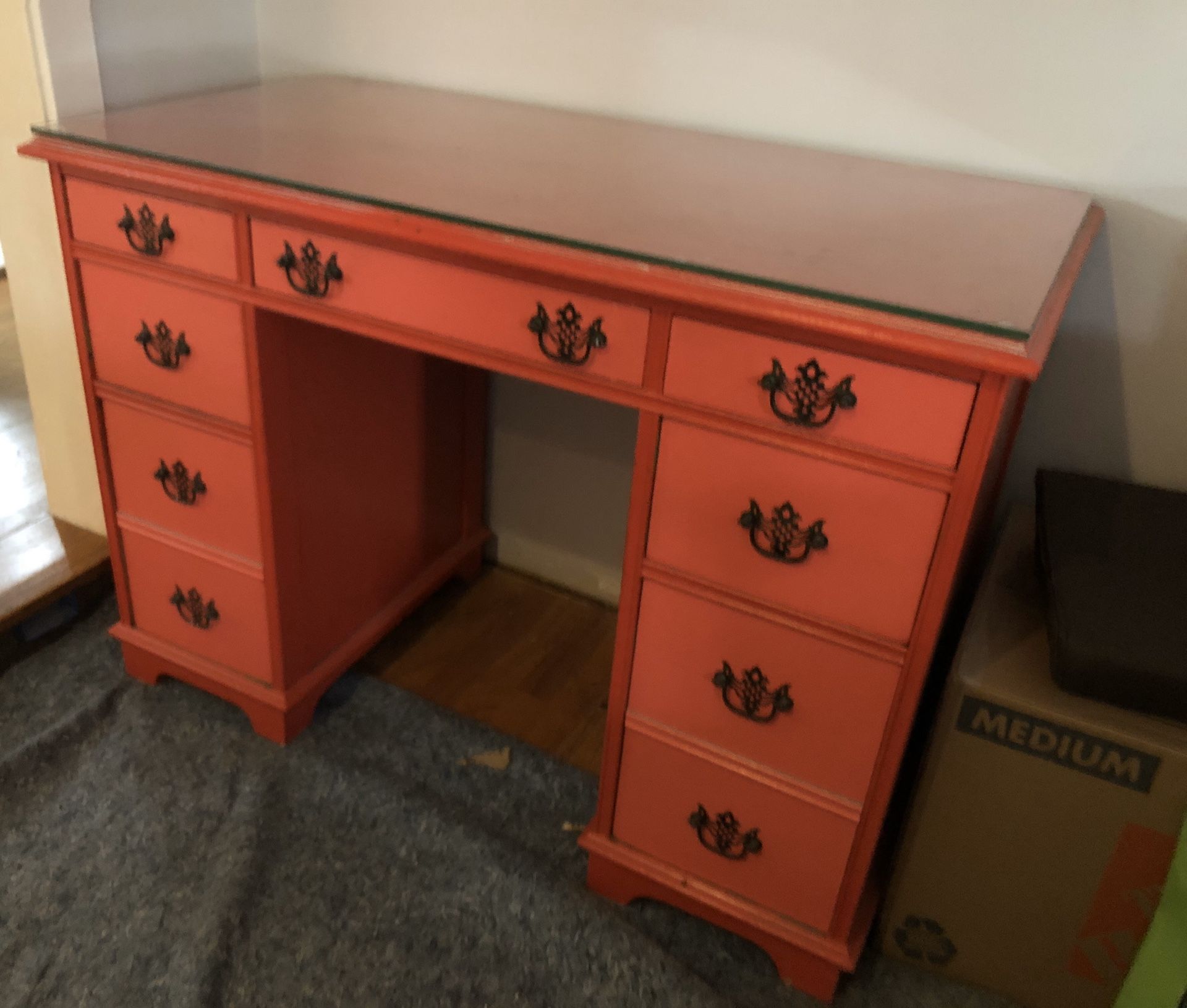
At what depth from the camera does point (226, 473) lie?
1276 mm

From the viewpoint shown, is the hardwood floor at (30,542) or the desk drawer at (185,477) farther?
the hardwood floor at (30,542)

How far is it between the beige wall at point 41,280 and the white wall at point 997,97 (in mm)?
547

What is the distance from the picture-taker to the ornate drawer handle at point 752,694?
1.03 metres

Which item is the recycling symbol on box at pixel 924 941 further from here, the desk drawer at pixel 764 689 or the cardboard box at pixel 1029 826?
the desk drawer at pixel 764 689

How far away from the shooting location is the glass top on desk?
86cm

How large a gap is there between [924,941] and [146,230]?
124cm

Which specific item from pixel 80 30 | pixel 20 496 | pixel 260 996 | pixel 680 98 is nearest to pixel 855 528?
pixel 680 98

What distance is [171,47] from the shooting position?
1.47 meters

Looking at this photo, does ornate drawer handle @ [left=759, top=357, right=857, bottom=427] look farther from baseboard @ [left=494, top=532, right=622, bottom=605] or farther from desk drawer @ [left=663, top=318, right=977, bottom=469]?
baseboard @ [left=494, top=532, right=622, bottom=605]

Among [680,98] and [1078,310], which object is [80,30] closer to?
[680,98]

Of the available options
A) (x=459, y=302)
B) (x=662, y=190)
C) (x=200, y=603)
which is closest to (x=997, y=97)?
(x=662, y=190)

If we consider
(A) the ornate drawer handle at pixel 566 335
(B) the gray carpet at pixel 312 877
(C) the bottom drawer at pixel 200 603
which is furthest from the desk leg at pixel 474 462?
(A) the ornate drawer handle at pixel 566 335

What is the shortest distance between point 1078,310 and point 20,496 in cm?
179

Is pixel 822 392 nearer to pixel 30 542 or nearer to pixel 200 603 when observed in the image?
pixel 200 603
